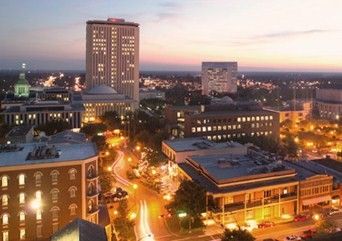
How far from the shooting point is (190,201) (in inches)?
1855

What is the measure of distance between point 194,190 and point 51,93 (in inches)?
4192

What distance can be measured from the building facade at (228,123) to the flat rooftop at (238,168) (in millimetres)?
34580

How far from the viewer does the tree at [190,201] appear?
46.8 meters

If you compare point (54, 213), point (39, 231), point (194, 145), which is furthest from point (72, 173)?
point (194, 145)

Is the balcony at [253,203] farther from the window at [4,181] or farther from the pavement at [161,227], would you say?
the window at [4,181]

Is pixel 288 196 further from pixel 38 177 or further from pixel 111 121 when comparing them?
pixel 111 121

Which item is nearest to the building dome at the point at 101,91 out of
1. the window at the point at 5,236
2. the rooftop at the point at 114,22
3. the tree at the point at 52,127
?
the rooftop at the point at 114,22

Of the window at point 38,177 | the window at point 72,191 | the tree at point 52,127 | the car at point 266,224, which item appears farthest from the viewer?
the tree at point 52,127

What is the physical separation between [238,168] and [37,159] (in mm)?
28172

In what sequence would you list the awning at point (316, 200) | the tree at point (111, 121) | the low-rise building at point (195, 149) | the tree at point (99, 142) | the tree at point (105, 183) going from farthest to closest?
the tree at point (111, 121) → the tree at point (99, 142) → the low-rise building at point (195, 149) → the tree at point (105, 183) → the awning at point (316, 200)

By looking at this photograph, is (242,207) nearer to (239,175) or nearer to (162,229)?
(239,175)

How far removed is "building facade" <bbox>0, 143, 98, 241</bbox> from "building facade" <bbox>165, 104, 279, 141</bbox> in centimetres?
5326

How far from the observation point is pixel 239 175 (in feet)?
170

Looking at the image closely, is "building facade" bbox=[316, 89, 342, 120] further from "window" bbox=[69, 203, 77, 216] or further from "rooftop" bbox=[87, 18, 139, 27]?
"window" bbox=[69, 203, 77, 216]
